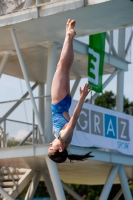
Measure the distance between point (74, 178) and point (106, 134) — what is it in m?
7.21

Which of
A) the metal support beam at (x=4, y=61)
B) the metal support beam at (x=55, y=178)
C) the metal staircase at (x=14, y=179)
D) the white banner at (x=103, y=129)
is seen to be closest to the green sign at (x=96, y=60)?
the white banner at (x=103, y=129)

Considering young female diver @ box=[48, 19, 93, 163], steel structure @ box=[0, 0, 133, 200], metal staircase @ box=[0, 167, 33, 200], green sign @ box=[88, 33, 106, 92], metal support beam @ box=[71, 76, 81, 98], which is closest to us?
young female diver @ box=[48, 19, 93, 163]

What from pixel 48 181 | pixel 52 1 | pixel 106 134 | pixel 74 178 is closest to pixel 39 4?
pixel 52 1

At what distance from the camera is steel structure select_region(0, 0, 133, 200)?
17.8 m

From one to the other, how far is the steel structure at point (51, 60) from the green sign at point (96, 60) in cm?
34

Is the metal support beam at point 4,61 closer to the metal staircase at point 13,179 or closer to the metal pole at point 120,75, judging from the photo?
the metal staircase at point 13,179

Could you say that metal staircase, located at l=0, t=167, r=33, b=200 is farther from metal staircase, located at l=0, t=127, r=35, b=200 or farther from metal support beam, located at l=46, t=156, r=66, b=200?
metal support beam, located at l=46, t=156, r=66, b=200

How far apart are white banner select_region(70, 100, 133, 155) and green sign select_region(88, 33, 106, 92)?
165 cm

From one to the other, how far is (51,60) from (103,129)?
3.01 metres

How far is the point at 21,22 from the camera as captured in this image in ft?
63.8

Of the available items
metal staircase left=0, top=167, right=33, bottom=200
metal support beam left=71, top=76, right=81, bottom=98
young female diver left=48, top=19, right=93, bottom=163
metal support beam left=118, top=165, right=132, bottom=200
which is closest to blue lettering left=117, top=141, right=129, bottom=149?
metal support beam left=118, top=165, right=132, bottom=200

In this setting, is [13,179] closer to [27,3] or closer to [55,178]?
[55,178]

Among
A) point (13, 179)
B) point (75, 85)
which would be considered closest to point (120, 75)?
point (75, 85)

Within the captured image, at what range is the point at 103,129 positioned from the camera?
21.7 m
